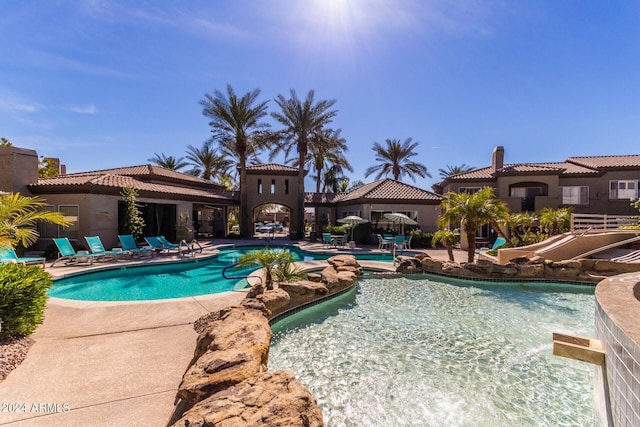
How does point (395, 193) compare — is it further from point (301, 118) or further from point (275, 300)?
point (275, 300)

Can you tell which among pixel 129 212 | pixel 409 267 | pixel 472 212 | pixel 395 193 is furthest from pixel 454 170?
pixel 129 212

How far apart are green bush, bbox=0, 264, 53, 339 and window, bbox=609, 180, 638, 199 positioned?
3526 cm

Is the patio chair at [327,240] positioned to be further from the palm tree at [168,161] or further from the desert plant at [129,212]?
the palm tree at [168,161]

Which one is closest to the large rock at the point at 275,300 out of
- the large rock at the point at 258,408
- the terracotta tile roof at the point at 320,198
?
the large rock at the point at 258,408

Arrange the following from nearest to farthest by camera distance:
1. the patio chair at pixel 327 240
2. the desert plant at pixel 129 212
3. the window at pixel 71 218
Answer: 1. the window at pixel 71 218
2. the desert plant at pixel 129 212
3. the patio chair at pixel 327 240

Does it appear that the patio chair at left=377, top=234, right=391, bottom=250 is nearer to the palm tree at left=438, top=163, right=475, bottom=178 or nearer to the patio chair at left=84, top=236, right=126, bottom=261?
the patio chair at left=84, top=236, right=126, bottom=261

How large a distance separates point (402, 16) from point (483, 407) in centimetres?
1261

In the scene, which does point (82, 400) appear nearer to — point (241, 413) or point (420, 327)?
point (241, 413)

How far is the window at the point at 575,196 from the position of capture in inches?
984

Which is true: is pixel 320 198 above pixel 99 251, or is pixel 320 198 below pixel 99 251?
above

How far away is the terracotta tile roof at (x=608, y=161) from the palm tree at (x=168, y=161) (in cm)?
4105

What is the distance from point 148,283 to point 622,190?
34931 millimetres

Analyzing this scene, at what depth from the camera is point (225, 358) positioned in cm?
340

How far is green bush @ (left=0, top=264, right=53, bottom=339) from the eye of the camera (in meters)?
4.59
